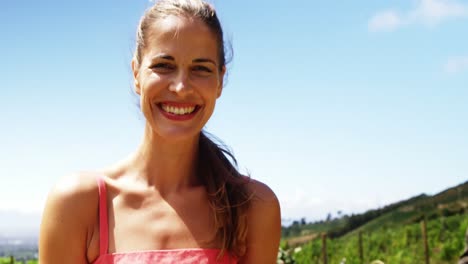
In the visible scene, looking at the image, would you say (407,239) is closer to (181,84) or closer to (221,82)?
(221,82)

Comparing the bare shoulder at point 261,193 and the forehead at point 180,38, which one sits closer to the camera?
the forehead at point 180,38

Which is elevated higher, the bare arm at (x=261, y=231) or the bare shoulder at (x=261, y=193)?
the bare shoulder at (x=261, y=193)

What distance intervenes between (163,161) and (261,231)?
1.23 ft

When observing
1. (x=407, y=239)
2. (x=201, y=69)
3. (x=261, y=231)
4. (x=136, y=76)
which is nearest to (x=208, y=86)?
(x=201, y=69)

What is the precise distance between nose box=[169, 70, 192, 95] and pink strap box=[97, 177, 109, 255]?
0.37m

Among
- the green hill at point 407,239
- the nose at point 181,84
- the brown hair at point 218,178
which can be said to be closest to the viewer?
the nose at point 181,84

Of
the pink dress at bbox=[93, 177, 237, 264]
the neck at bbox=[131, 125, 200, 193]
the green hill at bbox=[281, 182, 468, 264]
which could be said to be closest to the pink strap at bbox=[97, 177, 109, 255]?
the pink dress at bbox=[93, 177, 237, 264]

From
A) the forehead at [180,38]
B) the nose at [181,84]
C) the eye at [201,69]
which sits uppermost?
the forehead at [180,38]

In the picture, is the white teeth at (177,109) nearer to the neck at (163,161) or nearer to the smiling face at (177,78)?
the smiling face at (177,78)

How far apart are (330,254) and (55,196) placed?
13944mm

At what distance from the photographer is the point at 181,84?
1.77 meters


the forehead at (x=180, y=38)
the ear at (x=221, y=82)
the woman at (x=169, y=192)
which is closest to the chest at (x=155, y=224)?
the woman at (x=169, y=192)

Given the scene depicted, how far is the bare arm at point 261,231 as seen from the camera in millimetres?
1953

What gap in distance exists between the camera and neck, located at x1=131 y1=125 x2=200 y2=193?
1.92 meters
